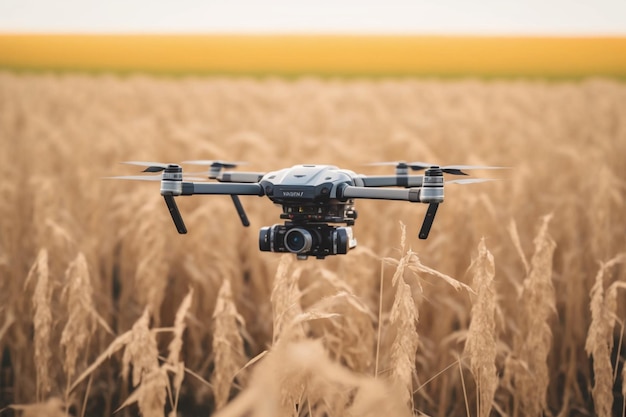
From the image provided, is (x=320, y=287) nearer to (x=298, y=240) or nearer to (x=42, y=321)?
(x=42, y=321)

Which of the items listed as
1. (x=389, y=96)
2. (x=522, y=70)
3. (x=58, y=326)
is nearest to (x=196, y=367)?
(x=58, y=326)

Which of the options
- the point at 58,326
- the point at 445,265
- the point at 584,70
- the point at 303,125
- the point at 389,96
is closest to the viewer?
the point at 58,326

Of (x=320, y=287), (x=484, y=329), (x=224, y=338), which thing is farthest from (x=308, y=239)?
(x=320, y=287)

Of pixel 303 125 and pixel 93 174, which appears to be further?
pixel 303 125

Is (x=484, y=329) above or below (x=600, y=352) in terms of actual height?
above

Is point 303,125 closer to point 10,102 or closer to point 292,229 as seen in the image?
point 10,102

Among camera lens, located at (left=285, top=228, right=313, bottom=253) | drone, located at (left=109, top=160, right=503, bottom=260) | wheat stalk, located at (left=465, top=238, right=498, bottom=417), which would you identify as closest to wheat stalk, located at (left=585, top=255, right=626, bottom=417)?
wheat stalk, located at (left=465, top=238, right=498, bottom=417)
